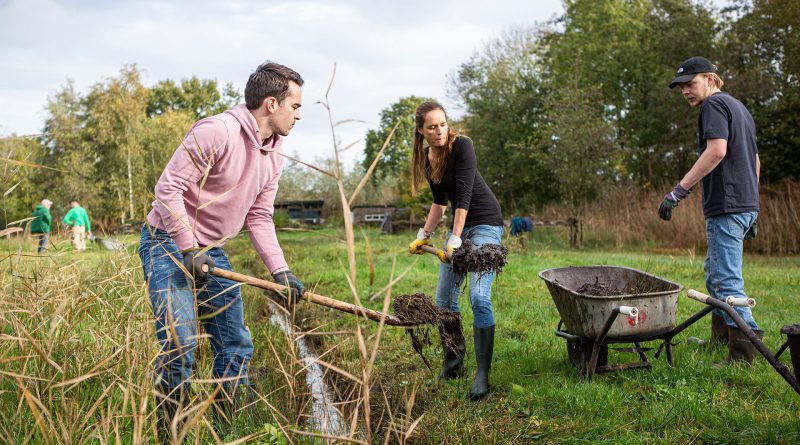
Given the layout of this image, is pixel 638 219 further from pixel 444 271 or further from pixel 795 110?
pixel 444 271

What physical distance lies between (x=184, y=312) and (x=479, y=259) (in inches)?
70.1

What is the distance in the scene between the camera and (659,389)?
12.1 ft

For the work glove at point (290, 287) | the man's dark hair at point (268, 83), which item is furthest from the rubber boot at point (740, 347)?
the man's dark hair at point (268, 83)

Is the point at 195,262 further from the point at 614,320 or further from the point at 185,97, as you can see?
the point at 185,97

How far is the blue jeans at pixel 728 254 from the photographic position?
423cm

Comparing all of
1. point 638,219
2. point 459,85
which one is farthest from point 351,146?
point 459,85

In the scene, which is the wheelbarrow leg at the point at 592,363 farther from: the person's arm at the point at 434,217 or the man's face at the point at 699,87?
the man's face at the point at 699,87

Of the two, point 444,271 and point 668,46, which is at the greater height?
point 668,46

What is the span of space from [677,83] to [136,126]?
31123 mm

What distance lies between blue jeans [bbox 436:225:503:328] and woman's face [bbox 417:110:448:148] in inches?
23.8

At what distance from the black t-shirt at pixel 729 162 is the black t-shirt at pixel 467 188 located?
4.64ft

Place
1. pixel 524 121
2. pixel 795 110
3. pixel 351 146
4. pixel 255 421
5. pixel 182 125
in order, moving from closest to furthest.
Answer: pixel 351 146, pixel 255 421, pixel 795 110, pixel 524 121, pixel 182 125

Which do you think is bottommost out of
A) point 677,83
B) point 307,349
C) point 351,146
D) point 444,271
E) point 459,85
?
point 307,349

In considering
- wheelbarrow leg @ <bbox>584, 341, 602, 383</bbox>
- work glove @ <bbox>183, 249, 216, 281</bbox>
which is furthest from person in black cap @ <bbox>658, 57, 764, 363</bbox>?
work glove @ <bbox>183, 249, 216, 281</bbox>
